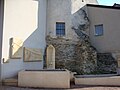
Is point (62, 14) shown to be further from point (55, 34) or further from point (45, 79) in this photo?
point (45, 79)

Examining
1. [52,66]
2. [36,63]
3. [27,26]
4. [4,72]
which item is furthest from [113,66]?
[4,72]

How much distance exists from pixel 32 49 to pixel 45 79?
437cm

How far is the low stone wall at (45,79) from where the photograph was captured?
11.2 meters

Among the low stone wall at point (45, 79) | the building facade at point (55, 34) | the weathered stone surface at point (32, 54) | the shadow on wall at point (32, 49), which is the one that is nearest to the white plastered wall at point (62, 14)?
the building facade at point (55, 34)

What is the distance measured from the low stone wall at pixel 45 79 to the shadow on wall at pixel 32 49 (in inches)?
77.2

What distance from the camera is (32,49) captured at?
50.1 ft

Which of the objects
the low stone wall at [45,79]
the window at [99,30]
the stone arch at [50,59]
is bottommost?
the low stone wall at [45,79]

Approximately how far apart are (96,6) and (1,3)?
411 inches

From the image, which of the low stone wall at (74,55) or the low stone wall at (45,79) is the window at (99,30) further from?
the low stone wall at (45,79)

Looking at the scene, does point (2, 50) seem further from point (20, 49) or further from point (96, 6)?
point (96, 6)

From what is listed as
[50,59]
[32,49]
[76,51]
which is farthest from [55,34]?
[32,49]

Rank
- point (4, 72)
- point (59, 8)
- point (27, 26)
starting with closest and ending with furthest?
point (4, 72) < point (27, 26) < point (59, 8)

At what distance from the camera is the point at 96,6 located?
2083cm

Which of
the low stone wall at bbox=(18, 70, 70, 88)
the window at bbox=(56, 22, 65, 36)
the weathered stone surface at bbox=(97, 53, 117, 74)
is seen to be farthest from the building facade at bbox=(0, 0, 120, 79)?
the low stone wall at bbox=(18, 70, 70, 88)
